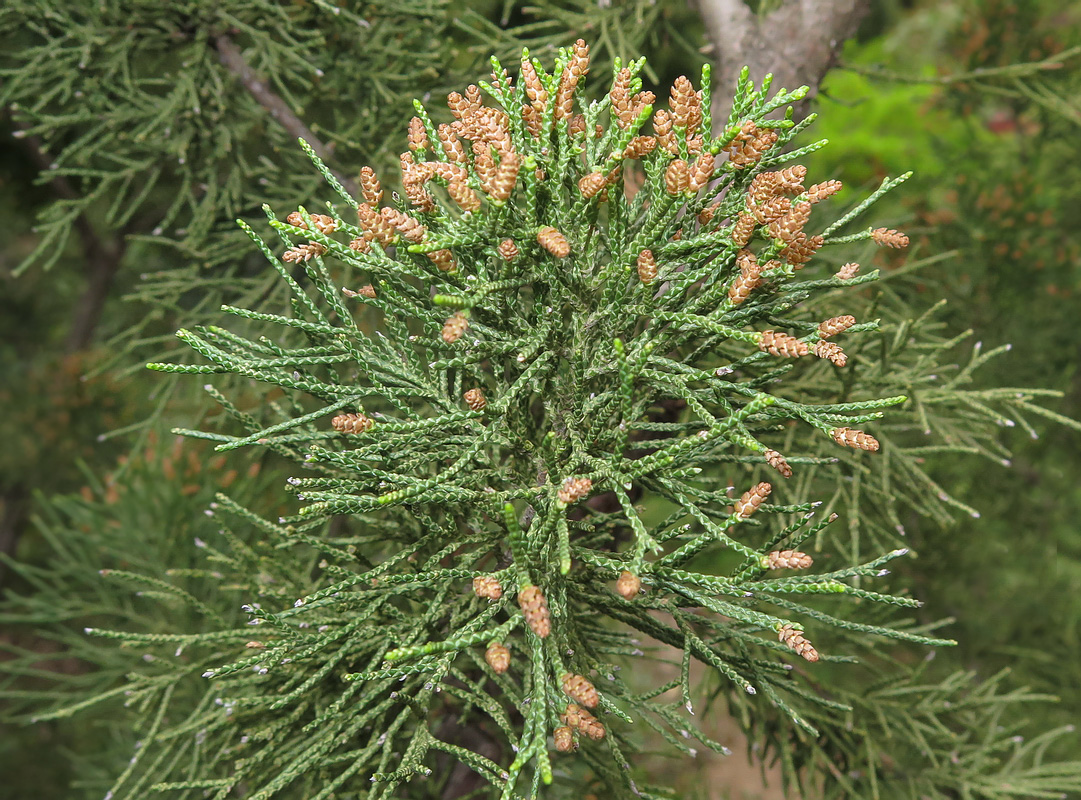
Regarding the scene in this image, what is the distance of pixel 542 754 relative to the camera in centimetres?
98

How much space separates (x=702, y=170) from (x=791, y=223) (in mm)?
143

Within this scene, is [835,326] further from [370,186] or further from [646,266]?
[370,186]

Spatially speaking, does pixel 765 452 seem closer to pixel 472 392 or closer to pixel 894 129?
pixel 472 392

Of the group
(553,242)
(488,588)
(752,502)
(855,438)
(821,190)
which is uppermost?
(821,190)

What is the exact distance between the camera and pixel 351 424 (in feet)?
3.70

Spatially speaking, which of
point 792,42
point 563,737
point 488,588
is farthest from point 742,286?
point 792,42

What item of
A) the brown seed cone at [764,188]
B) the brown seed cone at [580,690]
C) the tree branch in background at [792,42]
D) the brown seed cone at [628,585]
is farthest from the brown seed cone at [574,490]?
the tree branch in background at [792,42]

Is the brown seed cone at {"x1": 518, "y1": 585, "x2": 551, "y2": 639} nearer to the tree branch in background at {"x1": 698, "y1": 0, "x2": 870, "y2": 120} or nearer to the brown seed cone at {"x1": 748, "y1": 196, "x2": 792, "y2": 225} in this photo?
the brown seed cone at {"x1": 748, "y1": 196, "x2": 792, "y2": 225}

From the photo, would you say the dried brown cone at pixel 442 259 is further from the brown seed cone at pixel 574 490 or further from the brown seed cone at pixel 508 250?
the brown seed cone at pixel 574 490

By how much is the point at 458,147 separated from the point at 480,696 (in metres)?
0.88

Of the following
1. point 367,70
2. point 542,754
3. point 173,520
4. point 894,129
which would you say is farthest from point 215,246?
point 894,129

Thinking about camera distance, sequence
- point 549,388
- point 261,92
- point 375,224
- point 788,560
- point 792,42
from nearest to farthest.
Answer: point 788,560
point 375,224
point 549,388
point 792,42
point 261,92

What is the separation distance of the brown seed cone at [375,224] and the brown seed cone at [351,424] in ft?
0.85

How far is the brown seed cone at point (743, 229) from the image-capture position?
3.55 ft
